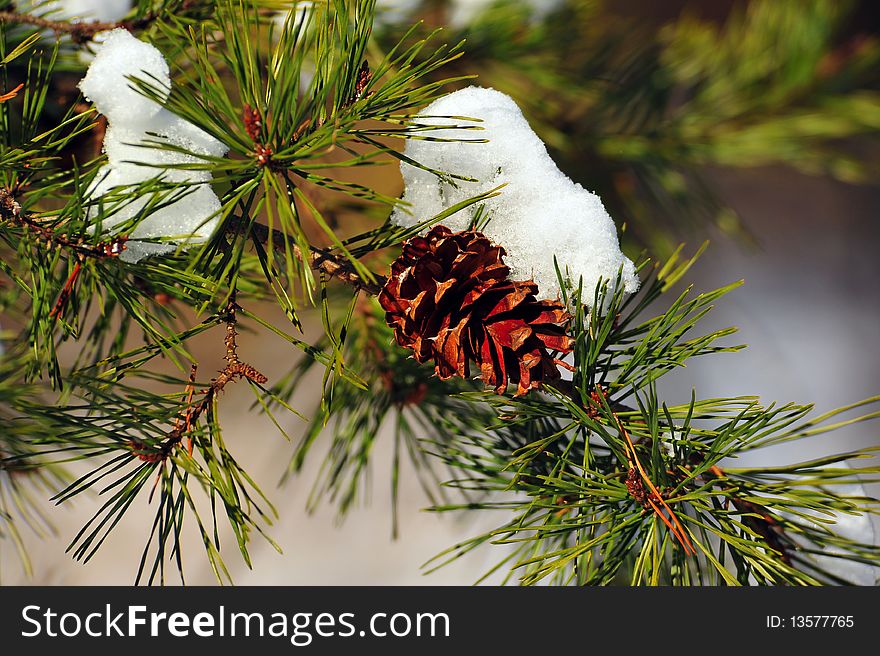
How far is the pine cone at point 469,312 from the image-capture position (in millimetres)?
254

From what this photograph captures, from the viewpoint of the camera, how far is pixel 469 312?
0.86 feet

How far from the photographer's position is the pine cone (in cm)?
25

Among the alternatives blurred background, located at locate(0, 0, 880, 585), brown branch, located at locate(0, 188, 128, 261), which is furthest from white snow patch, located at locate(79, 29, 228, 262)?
blurred background, located at locate(0, 0, 880, 585)

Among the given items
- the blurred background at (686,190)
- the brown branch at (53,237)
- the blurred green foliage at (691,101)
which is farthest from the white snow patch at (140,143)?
the blurred green foliage at (691,101)

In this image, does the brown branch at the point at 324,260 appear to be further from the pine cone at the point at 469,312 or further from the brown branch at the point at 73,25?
the brown branch at the point at 73,25

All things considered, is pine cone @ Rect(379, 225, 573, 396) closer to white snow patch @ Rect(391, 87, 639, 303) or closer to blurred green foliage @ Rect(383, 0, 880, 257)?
white snow patch @ Rect(391, 87, 639, 303)

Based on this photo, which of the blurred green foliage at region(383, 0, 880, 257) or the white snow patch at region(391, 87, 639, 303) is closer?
the white snow patch at region(391, 87, 639, 303)

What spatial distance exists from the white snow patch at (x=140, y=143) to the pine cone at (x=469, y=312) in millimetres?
76

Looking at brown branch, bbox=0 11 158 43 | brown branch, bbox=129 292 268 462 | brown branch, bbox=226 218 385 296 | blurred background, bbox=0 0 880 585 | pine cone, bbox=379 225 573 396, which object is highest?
blurred background, bbox=0 0 880 585

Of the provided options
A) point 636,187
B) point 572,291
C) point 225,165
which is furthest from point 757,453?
point 225,165

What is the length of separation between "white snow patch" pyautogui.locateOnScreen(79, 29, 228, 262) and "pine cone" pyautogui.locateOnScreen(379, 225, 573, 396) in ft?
0.25

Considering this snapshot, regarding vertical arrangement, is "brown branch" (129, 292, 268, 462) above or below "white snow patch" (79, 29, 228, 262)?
below

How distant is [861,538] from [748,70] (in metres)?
0.47

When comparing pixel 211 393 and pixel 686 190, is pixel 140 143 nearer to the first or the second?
pixel 211 393
